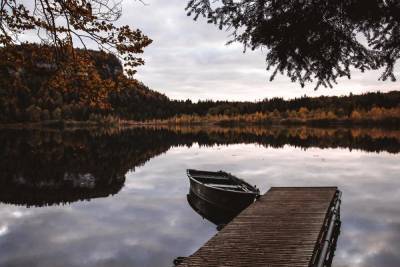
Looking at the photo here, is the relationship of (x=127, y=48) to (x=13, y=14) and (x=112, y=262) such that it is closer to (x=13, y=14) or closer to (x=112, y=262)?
(x=13, y=14)

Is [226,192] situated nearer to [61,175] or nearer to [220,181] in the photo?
[220,181]

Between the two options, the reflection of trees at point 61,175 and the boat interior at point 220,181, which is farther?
the reflection of trees at point 61,175

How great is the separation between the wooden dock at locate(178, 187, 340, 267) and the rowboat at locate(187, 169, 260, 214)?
37.7 inches

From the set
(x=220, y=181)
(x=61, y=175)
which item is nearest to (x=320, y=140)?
(x=61, y=175)

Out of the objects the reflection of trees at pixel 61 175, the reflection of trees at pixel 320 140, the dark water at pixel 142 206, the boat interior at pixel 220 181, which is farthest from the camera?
the reflection of trees at pixel 320 140

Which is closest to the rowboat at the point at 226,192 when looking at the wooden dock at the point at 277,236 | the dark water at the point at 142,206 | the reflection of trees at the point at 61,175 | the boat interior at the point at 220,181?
the boat interior at the point at 220,181

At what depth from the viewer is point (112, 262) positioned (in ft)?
48.4

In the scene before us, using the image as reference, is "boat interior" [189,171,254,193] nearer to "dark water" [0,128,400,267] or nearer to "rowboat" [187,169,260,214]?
"rowboat" [187,169,260,214]

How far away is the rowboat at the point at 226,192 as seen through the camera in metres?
18.9

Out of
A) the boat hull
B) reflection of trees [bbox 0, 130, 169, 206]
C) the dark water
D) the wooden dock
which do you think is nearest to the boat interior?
the boat hull

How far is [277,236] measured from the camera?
12219 mm

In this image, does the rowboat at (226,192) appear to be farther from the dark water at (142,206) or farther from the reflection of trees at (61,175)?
the reflection of trees at (61,175)

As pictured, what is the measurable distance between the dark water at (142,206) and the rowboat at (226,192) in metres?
1.11

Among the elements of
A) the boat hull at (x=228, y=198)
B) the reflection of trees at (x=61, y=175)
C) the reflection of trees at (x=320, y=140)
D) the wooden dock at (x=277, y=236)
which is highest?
the wooden dock at (x=277, y=236)
